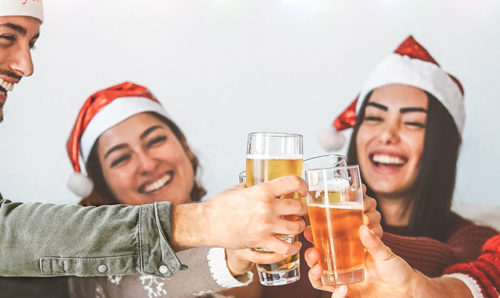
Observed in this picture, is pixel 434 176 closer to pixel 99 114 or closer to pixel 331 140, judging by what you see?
pixel 331 140

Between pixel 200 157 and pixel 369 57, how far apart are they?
0.96 metres

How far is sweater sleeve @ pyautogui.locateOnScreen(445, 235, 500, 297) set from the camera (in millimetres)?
1671

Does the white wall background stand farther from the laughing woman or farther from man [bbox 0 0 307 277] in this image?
man [bbox 0 0 307 277]

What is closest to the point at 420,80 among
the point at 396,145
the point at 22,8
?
the point at 396,145

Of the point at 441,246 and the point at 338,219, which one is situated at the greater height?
the point at 338,219

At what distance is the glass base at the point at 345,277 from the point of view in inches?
44.8

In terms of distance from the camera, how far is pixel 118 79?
6.60ft

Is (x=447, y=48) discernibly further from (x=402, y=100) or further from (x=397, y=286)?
(x=397, y=286)

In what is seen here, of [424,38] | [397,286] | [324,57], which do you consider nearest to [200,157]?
[324,57]

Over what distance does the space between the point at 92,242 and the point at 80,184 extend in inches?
36.1

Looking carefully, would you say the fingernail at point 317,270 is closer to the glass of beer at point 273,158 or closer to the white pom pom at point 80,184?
the glass of beer at point 273,158

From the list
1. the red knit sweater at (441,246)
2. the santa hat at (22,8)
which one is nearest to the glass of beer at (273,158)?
the red knit sweater at (441,246)

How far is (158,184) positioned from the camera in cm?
203

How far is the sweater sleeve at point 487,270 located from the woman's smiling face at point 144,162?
119 centimetres
